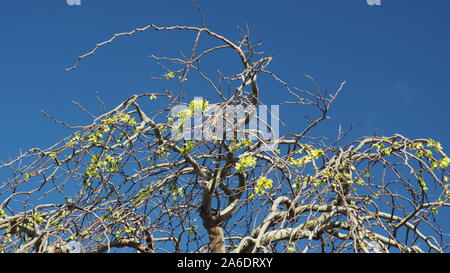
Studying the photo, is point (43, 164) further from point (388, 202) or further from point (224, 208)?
point (388, 202)

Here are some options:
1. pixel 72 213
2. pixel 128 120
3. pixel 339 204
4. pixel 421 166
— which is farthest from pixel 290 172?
pixel 72 213

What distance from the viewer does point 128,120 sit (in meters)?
5.12

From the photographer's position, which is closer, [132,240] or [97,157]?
[97,157]

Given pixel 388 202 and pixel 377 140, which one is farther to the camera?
pixel 377 140

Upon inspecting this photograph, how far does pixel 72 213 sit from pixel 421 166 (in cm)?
325
